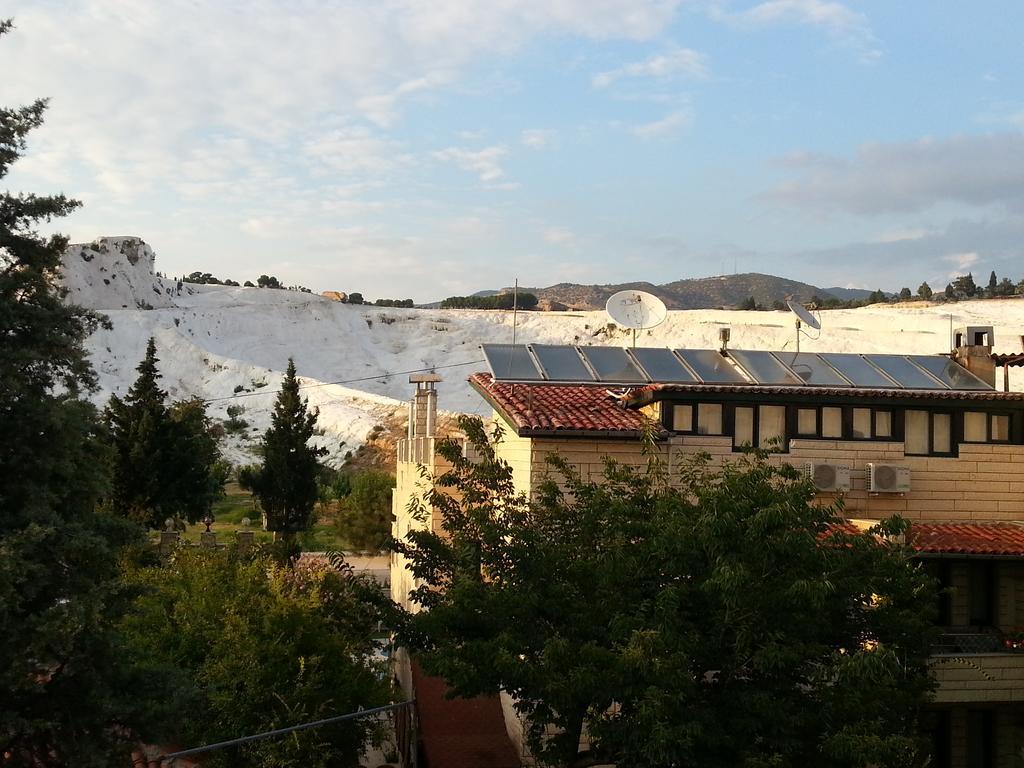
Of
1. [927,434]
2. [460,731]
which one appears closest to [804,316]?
[927,434]

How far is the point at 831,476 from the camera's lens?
1797 centimetres

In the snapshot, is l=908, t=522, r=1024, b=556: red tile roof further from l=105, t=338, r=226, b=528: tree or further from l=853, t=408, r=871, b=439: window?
l=105, t=338, r=226, b=528: tree

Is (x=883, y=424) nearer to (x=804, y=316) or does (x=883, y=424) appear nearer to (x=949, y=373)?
(x=949, y=373)

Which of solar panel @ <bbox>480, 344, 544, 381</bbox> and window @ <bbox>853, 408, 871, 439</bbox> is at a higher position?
solar panel @ <bbox>480, 344, 544, 381</bbox>

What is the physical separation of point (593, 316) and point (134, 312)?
4448 centimetres

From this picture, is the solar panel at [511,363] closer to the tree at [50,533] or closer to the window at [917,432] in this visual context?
the window at [917,432]

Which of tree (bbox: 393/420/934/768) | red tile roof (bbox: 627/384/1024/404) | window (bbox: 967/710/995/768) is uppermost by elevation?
red tile roof (bbox: 627/384/1024/404)

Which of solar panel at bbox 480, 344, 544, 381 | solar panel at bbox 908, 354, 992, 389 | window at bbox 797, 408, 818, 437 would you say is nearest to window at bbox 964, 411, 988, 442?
solar panel at bbox 908, 354, 992, 389

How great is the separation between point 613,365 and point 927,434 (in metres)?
6.19

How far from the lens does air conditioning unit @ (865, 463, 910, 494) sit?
59.8 ft

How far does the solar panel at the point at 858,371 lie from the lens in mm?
19344

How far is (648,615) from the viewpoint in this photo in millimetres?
11711

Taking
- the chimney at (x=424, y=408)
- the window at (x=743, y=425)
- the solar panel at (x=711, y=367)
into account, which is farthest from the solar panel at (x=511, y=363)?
the chimney at (x=424, y=408)

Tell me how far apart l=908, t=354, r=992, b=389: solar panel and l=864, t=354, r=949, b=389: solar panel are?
0.23 metres
